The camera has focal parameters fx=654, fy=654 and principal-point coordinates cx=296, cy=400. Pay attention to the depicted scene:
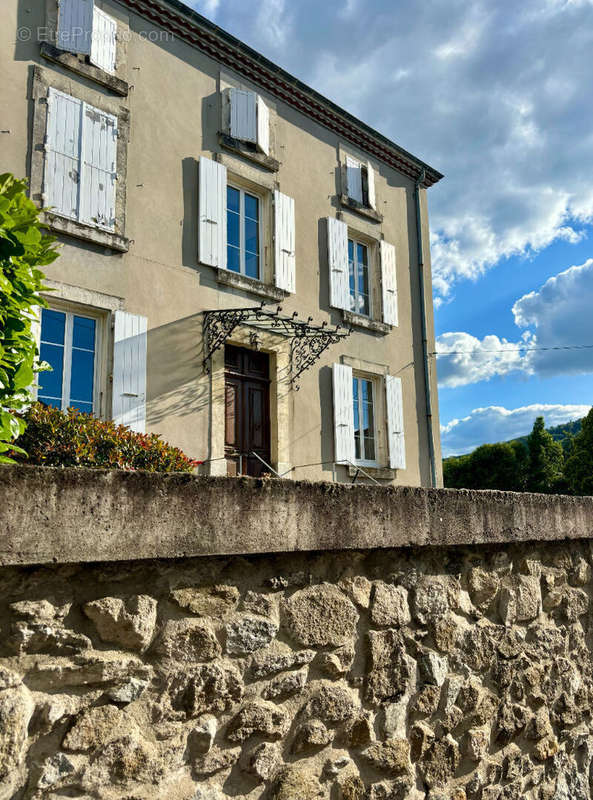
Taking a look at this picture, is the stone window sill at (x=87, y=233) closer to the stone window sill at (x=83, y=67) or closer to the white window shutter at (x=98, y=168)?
the white window shutter at (x=98, y=168)

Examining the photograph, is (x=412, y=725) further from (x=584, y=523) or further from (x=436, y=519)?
(x=584, y=523)

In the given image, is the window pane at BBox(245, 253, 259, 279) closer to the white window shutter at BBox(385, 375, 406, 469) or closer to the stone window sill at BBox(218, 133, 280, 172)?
the stone window sill at BBox(218, 133, 280, 172)

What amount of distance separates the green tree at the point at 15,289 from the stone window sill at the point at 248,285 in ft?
24.6

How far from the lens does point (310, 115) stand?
11.4 m

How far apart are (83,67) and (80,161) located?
1.26m

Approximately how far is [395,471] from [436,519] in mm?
9296

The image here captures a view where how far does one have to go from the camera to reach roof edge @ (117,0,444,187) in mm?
9422

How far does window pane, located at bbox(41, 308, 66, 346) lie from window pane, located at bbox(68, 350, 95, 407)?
0.86 ft

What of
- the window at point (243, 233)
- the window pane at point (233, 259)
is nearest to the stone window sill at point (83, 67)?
the window at point (243, 233)

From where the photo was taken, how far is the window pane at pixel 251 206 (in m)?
10.4

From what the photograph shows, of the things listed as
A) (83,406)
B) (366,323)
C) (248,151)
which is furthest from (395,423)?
(83,406)

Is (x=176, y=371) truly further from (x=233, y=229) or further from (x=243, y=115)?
(x=243, y=115)

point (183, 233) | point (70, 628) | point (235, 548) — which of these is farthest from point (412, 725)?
point (183, 233)

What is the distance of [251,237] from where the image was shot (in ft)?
34.0
